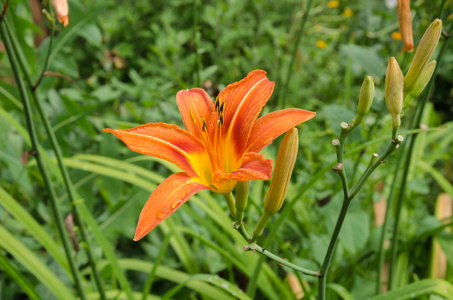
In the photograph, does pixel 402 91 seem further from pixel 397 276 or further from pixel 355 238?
pixel 397 276

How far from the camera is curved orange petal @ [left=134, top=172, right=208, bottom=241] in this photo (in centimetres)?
44

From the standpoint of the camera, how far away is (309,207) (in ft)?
5.64

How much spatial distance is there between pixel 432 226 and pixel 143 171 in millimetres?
990

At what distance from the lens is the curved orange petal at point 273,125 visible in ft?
1.65

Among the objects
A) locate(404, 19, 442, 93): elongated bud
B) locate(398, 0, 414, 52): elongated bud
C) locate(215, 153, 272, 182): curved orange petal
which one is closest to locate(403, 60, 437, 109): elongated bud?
locate(404, 19, 442, 93): elongated bud

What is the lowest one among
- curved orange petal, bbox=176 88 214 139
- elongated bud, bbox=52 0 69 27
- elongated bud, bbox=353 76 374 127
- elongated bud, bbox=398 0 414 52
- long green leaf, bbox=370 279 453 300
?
long green leaf, bbox=370 279 453 300

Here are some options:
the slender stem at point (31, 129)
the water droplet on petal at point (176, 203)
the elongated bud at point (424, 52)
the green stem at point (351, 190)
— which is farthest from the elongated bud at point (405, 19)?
the slender stem at point (31, 129)

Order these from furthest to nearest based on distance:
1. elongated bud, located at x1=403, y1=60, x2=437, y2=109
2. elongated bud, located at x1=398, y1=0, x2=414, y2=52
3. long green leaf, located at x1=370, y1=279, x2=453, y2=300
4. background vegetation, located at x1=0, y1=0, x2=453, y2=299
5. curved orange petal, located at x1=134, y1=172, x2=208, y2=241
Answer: background vegetation, located at x1=0, y1=0, x2=453, y2=299 < long green leaf, located at x1=370, y1=279, x2=453, y2=300 < elongated bud, located at x1=398, y1=0, x2=414, y2=52 < elongated bud, located at x1=403, y1=60, x2=437, y2=109 < curved orange petal, located at x1=134, y1=172, x2=208, y2=241

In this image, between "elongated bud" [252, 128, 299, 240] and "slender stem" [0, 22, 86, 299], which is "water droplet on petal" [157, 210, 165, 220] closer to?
"elongated bud" [252, 128, 299, 240]

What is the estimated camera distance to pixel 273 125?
0.52 meters

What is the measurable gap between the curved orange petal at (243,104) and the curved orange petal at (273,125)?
13 millimetres

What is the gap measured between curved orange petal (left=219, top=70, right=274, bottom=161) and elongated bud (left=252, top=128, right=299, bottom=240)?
0.06 metres

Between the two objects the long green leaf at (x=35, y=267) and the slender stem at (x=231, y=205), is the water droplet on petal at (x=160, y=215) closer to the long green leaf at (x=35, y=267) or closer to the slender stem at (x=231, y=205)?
the slender stem at (x=231, y=205)

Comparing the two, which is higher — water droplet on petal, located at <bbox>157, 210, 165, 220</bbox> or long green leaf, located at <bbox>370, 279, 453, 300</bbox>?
water droplet on petal, located at <bbox>157, 210, 165, 220</bbox>
